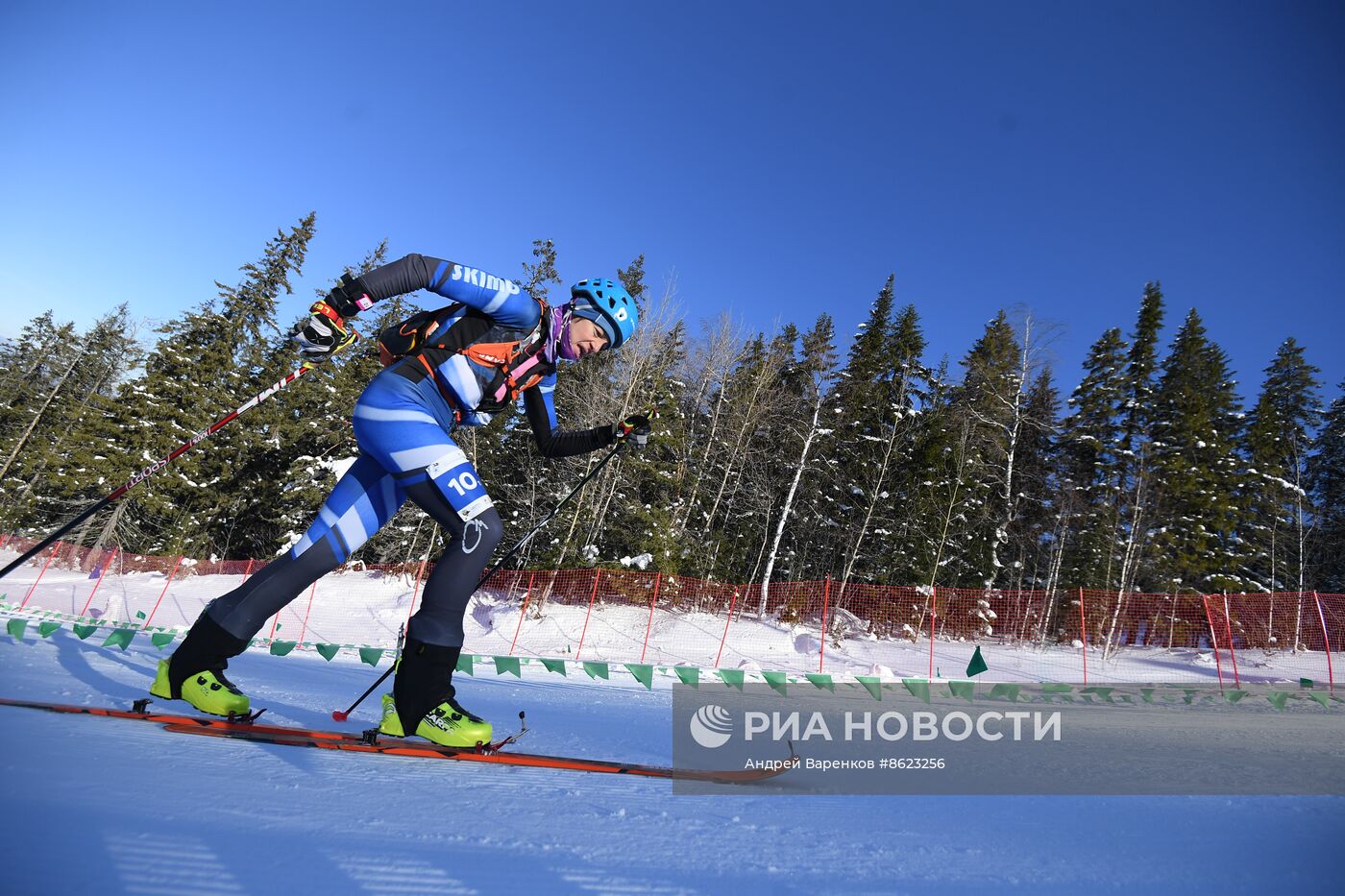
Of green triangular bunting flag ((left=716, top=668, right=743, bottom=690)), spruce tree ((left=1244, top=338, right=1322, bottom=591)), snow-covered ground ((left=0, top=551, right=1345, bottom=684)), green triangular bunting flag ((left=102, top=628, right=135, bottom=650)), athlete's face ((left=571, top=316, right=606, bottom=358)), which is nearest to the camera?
athlete's face ((left=571, top=316, right=606, bottom=358))

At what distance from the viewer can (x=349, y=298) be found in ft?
7.33

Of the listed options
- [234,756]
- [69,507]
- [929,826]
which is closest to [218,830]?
[234,756]

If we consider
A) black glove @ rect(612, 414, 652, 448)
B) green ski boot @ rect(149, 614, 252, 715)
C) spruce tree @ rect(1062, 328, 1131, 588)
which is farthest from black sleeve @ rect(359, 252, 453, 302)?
spruce tree @ rect(1062, 328, 1131, 588)

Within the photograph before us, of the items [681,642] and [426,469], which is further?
[681,642]

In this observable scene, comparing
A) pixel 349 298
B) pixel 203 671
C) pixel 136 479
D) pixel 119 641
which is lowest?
pixel 119 641

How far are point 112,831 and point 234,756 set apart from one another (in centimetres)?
69

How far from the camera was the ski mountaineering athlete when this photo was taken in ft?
7.00

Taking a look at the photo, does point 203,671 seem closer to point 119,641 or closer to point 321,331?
point 321,331

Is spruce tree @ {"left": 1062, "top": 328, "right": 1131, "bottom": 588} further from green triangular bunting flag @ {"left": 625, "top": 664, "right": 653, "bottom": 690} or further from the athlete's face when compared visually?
the athlete's face

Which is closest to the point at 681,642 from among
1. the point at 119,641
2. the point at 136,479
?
the point at 119,641

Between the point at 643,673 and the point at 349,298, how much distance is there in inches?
294

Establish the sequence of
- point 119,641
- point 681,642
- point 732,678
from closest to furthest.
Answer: point 119,641, point 732,678, point 681,642

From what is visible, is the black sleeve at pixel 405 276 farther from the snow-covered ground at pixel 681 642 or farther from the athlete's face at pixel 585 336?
the snow-covered ground at pixel 681 642

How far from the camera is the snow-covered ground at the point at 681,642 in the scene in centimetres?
1245
